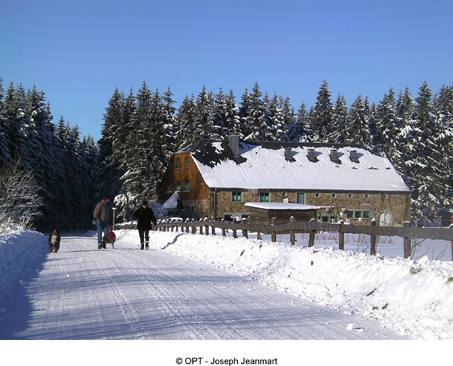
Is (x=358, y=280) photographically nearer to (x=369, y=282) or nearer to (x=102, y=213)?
(x=369, y=282)

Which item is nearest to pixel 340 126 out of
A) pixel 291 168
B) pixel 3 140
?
pixel 291 168

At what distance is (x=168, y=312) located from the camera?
6898 mm

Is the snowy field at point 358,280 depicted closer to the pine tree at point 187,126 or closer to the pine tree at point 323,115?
the pine tree at point 187,126

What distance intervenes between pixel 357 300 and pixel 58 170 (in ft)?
177

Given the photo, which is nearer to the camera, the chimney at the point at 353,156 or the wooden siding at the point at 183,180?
the wooden siding at the point at 183,180

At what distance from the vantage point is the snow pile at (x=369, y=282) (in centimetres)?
633

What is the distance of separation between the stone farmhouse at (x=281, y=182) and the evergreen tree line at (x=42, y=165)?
43.3ft

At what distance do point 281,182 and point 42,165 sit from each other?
2606 cm

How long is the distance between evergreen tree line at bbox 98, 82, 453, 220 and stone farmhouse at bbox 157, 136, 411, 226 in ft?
16.1

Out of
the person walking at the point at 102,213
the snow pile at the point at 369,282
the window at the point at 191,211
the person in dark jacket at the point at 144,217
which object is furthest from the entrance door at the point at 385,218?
the snow pile at the point at 369,282

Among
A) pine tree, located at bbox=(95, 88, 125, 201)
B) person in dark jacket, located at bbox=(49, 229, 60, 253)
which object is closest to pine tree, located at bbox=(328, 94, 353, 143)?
pine tree, located at bbox=(95, 88, 125, 201)

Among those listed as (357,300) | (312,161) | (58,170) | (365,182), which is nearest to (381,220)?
(365,182)

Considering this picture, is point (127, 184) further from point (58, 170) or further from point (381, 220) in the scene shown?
point (381, 220)
